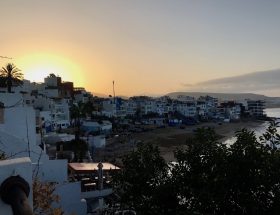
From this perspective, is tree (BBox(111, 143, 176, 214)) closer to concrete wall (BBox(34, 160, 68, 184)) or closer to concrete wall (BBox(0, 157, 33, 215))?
concrete wall (BBox(0, 157, 33, 215))

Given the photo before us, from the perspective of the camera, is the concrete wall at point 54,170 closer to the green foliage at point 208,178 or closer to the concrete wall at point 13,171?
the green foliage at point 208,178

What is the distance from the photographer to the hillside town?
1950 centimetres

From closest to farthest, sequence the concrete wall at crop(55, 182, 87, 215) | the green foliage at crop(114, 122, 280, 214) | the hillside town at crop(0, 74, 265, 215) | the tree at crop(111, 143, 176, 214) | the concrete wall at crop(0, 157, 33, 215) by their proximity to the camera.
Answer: the concrete wall at crop(0, 157, 33, 215), the green foliage at crop(114, 122, 280, 214), the tree at crop(111, 143, 176, 214), the concrete wall at crop(55, 182, 87, 215), the hillside town at crop(0, 74, 265, 215)

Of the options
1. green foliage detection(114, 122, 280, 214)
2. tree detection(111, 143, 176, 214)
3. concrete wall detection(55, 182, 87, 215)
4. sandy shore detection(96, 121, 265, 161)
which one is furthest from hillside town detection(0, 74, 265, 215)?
green foliage detection(114, 122, 280, 214)

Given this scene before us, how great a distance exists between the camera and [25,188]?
3.80m

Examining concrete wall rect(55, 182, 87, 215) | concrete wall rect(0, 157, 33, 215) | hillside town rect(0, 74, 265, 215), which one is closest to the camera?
concrete wall rect(0, 157, 33, 215)

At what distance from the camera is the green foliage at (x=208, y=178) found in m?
9.80

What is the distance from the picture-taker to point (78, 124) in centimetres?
5803

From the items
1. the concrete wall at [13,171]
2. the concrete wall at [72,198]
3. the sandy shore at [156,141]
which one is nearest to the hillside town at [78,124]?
the concrete wall at [72,198]

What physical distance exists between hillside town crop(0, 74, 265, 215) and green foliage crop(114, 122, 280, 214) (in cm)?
304

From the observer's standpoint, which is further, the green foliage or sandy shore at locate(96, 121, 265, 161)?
sandy shore at locate(96, 121, 265, 161)

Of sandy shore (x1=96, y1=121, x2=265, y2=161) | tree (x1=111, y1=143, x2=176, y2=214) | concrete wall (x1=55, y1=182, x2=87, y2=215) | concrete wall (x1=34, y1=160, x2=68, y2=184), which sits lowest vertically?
sandy shore (x1=96, y1=121, x2=265, y2=161)

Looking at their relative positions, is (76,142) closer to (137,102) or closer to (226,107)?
(137,102)

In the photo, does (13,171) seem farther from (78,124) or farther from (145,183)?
(78,124)
